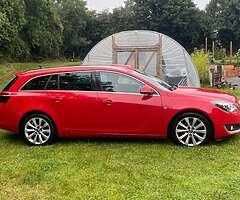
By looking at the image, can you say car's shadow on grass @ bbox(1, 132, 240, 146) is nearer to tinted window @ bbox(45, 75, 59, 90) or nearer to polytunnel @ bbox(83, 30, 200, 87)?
tinted window @ bbox(45, 75, 59, 90)

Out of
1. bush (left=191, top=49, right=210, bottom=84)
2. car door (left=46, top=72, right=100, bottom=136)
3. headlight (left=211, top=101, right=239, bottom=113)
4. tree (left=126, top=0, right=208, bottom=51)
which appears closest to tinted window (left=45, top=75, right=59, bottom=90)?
car door (left=46, top=72, right=100, bottom=136)

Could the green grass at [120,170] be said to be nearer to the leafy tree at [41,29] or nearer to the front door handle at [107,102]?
the front door handle at [107,102]

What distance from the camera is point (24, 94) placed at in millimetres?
6973

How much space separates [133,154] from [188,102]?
4.48ft

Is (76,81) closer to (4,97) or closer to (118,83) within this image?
(118,83)

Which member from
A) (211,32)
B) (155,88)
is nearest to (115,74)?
(155,88)

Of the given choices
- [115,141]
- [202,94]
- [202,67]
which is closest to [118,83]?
[115,141]

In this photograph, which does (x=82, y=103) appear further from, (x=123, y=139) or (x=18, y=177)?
(x=18, y=177)

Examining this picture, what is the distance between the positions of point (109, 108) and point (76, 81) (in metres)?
0.86

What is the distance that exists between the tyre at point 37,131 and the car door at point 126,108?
1.02 metres

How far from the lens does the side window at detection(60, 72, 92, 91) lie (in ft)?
22.6

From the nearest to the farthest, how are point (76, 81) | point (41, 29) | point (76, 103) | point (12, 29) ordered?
point (76, 103) → point (76, 81) → point (12, 29) → point (41, 29)

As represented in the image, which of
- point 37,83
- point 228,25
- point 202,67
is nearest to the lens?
point 37,83

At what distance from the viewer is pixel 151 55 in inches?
603
